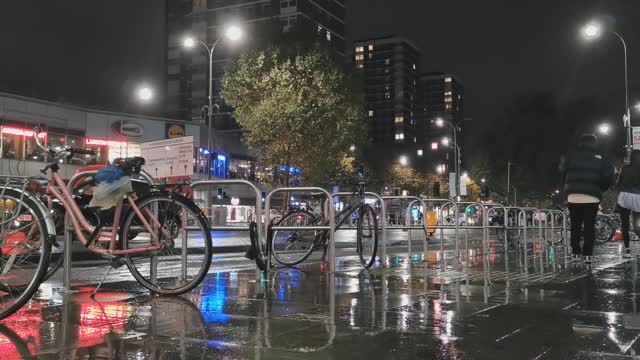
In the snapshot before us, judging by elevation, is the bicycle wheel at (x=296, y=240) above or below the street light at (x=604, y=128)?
below

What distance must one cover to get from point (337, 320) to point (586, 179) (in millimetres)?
6386

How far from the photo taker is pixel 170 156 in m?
15.9

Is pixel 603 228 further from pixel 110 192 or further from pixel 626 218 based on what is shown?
pixel 110 192

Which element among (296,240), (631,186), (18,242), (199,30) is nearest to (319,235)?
(296,240)

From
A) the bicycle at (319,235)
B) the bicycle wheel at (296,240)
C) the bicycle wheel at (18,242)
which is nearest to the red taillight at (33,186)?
the bicycle wheel at (18,242)

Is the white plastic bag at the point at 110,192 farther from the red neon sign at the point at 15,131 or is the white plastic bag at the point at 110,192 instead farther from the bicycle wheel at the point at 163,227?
the red neon sign at the point at 15,131

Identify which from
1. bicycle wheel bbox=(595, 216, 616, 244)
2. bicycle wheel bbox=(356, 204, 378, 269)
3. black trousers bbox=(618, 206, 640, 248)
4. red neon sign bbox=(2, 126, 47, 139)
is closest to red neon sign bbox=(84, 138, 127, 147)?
red neon sign bbox=(2, 126, 47, 139)

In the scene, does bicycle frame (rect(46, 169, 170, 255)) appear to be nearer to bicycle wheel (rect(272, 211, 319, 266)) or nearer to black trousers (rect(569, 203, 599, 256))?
bicycle wheel (rect(272, 211, 319, 266))

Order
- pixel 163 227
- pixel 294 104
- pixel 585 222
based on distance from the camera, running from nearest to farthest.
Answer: pixel 163 227 < pixel 585 222 < pixel 294 104

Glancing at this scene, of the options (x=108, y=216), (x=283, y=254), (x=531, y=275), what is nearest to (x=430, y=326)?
(x=108, y=216)

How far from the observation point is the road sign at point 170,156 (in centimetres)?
1573

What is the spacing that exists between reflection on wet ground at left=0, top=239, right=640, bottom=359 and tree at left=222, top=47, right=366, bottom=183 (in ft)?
88.7

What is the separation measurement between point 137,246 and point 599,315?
15.0 ft

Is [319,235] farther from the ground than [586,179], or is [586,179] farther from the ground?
[586,179]
